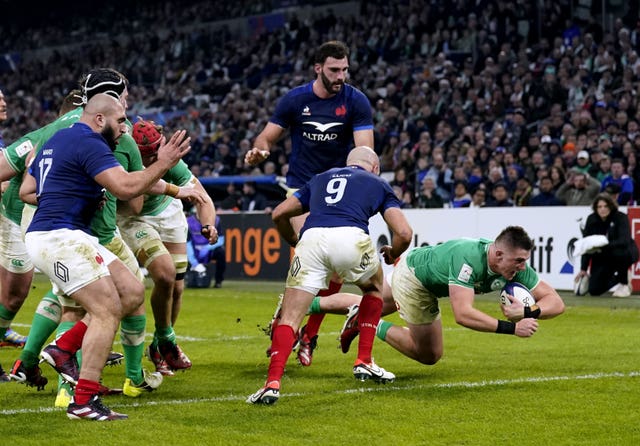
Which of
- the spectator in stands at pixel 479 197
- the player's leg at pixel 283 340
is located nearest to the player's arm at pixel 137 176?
the player's leg at pixel 283 340

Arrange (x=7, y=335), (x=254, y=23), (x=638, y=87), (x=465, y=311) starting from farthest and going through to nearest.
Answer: (x=254, y=23)
(x=638, y=87)
(x=7, y=335)
(x=465, y=311)

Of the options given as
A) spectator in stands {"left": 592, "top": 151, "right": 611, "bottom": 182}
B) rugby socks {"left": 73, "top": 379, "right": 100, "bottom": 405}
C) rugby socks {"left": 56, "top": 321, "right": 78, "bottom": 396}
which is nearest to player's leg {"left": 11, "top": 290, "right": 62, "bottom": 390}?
rugby socks {"left": 56, "top": 321, "right": 78, "bottom": 396}

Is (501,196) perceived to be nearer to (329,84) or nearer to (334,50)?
(329,84)

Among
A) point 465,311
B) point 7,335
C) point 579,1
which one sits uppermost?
point 579,1

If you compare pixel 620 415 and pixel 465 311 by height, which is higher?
pixel 465 311

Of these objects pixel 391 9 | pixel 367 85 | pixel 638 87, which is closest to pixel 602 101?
pixel 638 87

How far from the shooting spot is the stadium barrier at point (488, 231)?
17328 millimetres

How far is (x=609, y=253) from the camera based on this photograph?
16422mm

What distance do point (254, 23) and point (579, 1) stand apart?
16.1m

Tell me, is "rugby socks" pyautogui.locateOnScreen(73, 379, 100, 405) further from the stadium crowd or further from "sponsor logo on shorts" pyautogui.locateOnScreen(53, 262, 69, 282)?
the stadium crowd

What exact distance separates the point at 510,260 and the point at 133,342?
275 cm

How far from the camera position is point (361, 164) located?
8.34m

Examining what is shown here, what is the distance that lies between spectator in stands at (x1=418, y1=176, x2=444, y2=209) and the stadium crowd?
0.02m

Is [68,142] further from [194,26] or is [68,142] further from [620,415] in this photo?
[194,26]
